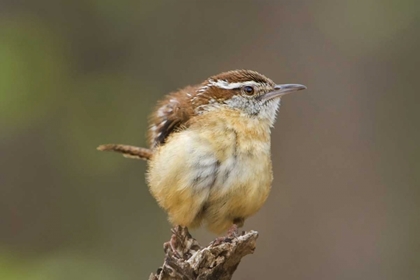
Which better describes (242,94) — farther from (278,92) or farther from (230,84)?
(278,92)

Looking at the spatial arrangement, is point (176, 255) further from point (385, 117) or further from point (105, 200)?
point (385, 117)

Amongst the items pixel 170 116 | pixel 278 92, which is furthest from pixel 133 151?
pixel 278 92

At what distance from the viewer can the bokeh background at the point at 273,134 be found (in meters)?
8.05

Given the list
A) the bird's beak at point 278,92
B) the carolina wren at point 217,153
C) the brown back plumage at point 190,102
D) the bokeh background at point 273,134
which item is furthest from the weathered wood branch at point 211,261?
the bokeh background at point 273,134

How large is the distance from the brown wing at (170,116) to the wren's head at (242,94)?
9cm

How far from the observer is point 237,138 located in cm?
551

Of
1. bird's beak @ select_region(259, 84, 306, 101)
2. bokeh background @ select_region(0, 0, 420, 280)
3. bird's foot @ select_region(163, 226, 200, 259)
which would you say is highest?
bokeh background @ select_region(0, 0, 420, 280)

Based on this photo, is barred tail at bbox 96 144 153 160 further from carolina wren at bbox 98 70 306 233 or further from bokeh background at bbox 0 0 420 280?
bokeh background at bbox 0 0 420 280

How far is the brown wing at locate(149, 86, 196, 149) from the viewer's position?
5.79 m

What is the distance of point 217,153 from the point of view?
213 inches

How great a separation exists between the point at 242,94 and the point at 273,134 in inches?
109

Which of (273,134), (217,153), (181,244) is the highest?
(273,134)

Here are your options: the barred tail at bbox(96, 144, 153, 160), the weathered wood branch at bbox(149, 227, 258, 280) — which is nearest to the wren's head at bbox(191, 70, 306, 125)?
the barred tail at bbox(96, 144, 153, 160)

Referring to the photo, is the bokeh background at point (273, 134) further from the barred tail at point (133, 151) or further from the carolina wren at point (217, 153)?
the carolina wren at point (217, 153)
